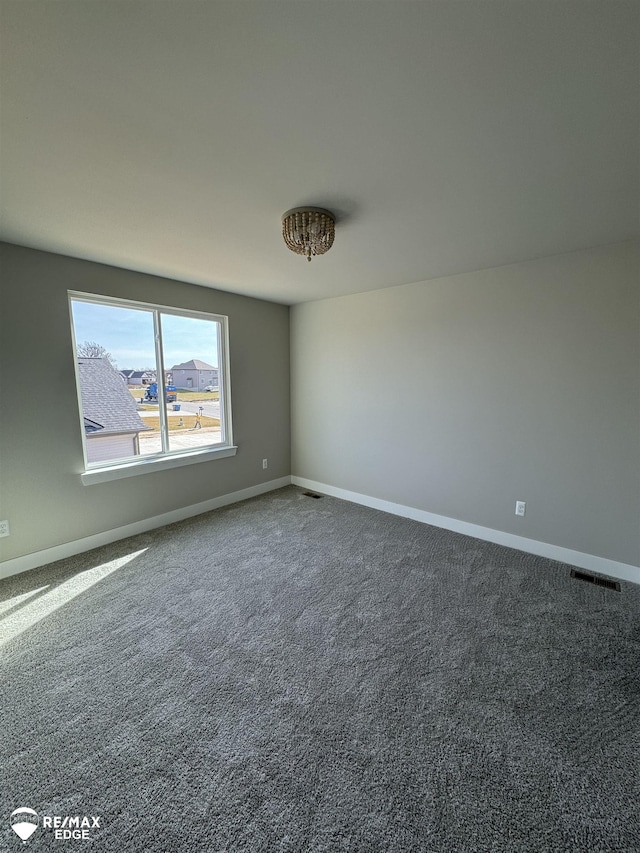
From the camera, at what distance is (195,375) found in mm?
3607

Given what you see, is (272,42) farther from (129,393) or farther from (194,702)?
(129,393)

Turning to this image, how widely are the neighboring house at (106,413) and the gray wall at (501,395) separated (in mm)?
2119

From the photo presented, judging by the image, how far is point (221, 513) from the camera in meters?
3.70

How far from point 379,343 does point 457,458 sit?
143cm

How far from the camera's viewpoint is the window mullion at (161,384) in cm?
325

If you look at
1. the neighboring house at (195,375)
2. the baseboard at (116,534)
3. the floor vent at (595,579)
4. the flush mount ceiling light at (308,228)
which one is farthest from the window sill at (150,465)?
the floor vent at (595,579)

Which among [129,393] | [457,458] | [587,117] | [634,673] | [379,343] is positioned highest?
[587,117]

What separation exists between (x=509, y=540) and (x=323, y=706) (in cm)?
220

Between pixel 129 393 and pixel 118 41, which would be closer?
pixel 118 41

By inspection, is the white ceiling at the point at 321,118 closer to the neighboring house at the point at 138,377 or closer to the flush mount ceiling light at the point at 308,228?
the flush mount ceiling light at the point at 308,228

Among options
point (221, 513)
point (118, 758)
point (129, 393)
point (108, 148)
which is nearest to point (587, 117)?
point (108, 148)

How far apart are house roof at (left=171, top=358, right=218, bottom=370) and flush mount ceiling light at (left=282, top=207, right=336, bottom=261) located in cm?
197

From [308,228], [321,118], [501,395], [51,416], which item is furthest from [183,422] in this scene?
[501,395]

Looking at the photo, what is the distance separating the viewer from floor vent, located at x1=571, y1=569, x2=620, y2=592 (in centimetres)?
243
